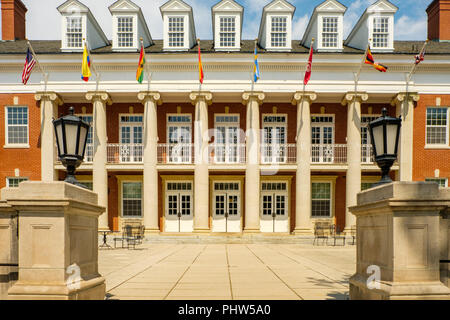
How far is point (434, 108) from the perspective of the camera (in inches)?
866

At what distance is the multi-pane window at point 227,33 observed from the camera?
2245 centimetres

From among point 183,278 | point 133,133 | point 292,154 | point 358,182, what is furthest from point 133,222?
point 183,278

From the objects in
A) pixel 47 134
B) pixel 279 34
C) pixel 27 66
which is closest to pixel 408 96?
pixel 279 34

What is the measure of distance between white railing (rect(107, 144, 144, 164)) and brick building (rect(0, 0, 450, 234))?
0.07m

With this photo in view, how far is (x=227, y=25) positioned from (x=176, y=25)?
10.1 feet

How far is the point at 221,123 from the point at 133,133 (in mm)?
5610

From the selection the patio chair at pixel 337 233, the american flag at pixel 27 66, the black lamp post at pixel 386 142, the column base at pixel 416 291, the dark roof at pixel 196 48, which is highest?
the dark roof at pixel 196 48

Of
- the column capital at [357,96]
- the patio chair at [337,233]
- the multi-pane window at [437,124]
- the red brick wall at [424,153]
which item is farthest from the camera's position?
the multi-pane window at [437,124]

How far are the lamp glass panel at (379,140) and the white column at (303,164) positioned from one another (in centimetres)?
1575

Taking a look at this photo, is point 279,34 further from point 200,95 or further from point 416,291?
point 416,291

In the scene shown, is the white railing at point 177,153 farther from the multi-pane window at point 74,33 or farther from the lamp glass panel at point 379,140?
the lamp glass panel at point 379,140

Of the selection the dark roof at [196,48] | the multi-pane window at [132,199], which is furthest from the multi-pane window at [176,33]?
the multi-pane window at [132,199]

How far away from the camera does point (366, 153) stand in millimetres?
22750
